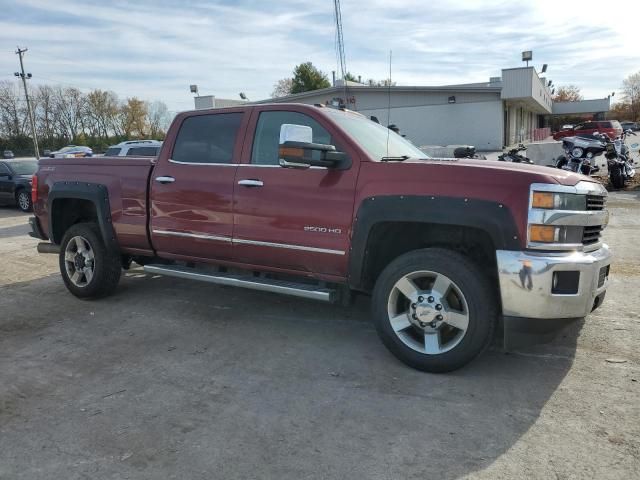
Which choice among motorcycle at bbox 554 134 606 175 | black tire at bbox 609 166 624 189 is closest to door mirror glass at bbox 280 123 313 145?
motorcycle at bbox 554 134 606 175

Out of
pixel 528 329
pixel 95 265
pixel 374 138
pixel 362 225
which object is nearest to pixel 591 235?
pixel 528 329

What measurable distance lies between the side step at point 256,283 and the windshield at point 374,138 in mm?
1167

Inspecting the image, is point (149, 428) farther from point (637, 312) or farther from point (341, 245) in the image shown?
point (637, 312)

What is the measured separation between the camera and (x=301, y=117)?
4613 mm

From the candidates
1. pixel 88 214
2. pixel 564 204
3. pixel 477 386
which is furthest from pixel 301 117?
pixel 88 214

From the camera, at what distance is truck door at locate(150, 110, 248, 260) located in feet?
15.7

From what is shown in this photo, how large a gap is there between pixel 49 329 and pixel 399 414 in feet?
11.5

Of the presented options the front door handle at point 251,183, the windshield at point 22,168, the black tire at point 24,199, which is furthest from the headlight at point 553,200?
the windshield at point 22,168

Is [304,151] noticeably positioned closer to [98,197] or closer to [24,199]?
[98,197]

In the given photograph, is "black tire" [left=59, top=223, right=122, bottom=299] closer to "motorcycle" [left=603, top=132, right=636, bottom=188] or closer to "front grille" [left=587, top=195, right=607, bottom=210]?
"front grille" [left=587, top=195, right=607, bottom=210]

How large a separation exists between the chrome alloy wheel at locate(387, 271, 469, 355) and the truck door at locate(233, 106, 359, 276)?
0.54m

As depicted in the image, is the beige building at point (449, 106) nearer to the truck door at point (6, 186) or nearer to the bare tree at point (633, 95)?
the truck door at point (6, 186)

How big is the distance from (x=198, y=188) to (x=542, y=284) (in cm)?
303

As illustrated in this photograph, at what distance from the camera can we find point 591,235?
3818 millimetres
